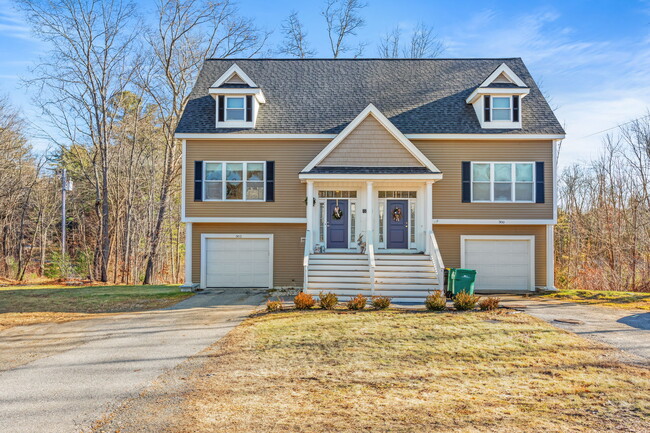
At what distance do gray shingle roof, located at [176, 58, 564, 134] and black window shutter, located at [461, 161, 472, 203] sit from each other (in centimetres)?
126

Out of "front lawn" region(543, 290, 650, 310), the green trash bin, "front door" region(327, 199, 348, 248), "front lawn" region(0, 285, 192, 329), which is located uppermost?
"front door" region(327, 199, 348, 248)

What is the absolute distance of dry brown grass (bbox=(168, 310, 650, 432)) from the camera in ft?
17.2

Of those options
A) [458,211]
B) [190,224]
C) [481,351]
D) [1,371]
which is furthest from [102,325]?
[458,211]

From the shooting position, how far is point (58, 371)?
7422 mm

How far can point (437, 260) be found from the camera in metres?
15.2

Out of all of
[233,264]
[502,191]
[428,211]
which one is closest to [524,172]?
[502,191]

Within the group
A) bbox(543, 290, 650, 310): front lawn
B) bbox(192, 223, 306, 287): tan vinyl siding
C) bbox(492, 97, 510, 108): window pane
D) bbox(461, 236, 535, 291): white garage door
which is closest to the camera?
bbox(543, 290, 650, 310): front lawn

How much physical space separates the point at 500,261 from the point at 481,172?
3.48 m

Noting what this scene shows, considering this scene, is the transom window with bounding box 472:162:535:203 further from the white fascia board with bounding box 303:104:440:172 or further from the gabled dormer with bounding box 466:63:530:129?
the white fascia board with bounding box 303:104:440:172

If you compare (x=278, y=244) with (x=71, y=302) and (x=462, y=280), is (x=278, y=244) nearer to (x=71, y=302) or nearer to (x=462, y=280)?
(x=462, y=280)

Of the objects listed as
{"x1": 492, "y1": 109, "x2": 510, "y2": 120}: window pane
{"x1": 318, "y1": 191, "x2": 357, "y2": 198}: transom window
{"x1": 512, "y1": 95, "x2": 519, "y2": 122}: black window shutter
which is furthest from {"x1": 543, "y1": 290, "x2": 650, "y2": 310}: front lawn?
{"x1": 318, "y1": 191, "x2": 357, "y2": 198}: transom window

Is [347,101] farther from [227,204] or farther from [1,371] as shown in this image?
[1,371]

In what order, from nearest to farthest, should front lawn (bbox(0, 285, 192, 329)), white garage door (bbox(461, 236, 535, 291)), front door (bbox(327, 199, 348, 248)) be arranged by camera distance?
front lawn (bbox(0, 285, 192, 329)), white garage door (bbox(461, 236, 535, 291)), front door (bbox(327, 199, 348, 248))

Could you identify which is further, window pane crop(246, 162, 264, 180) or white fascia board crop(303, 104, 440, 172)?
window pane crop(246, 162, 264, 180)
